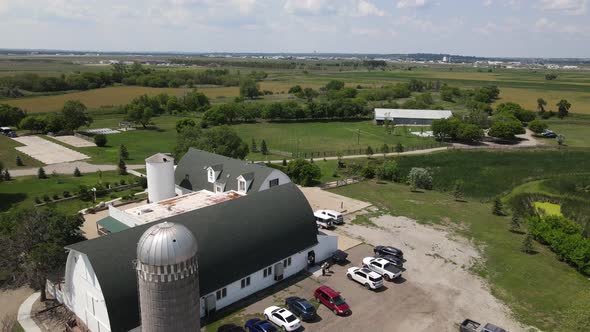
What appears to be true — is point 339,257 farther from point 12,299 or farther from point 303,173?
point 12,299

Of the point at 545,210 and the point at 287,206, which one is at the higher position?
the point at 287,206

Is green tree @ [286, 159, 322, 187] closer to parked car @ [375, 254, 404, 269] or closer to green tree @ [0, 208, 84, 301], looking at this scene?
parked car @ [375, 254, 404, 269]

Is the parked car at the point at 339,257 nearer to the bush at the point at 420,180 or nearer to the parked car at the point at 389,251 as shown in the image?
the parked car at the point at 389,251

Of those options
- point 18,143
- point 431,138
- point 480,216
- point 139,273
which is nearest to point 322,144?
point 431,138

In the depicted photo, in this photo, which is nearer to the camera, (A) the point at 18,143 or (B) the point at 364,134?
(A) the point at 18,143

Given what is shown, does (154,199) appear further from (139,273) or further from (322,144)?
(322,144)

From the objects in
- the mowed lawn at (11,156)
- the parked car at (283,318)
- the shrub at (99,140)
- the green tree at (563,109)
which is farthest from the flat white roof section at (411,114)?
the parked car at (283,318)
